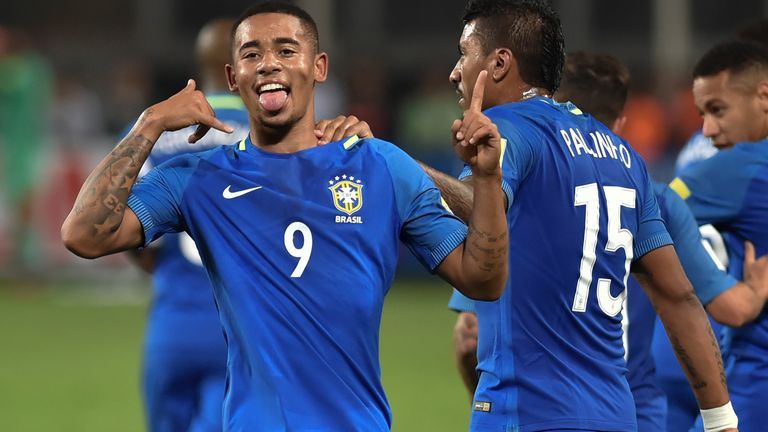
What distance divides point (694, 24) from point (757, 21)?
14.3 m

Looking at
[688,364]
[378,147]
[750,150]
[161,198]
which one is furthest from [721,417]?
[161,198]

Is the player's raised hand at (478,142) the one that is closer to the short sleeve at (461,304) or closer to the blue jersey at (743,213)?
the short sleeve at (461,304)

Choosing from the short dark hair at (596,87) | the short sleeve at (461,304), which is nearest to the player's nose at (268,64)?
the short sleeve at (461,304)

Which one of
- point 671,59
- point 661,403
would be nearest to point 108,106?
point 671,59

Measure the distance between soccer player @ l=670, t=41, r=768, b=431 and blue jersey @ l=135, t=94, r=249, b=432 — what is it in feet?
7.05

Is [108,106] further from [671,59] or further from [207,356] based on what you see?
[207,356]

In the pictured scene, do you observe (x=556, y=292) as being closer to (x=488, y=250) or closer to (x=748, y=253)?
(x=488, y=250)

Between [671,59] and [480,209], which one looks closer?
[480,209]

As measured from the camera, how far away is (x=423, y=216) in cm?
443

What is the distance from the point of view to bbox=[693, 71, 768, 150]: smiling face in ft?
18.9

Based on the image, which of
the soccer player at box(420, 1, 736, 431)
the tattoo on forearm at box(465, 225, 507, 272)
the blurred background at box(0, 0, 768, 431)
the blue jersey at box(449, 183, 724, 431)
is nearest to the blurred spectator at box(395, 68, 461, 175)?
the blurred background at box(0, 0, 768, 431)

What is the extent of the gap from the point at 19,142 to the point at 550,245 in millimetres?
14173

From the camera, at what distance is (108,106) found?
65.4 ft

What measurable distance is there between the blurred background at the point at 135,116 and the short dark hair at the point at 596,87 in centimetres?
438
